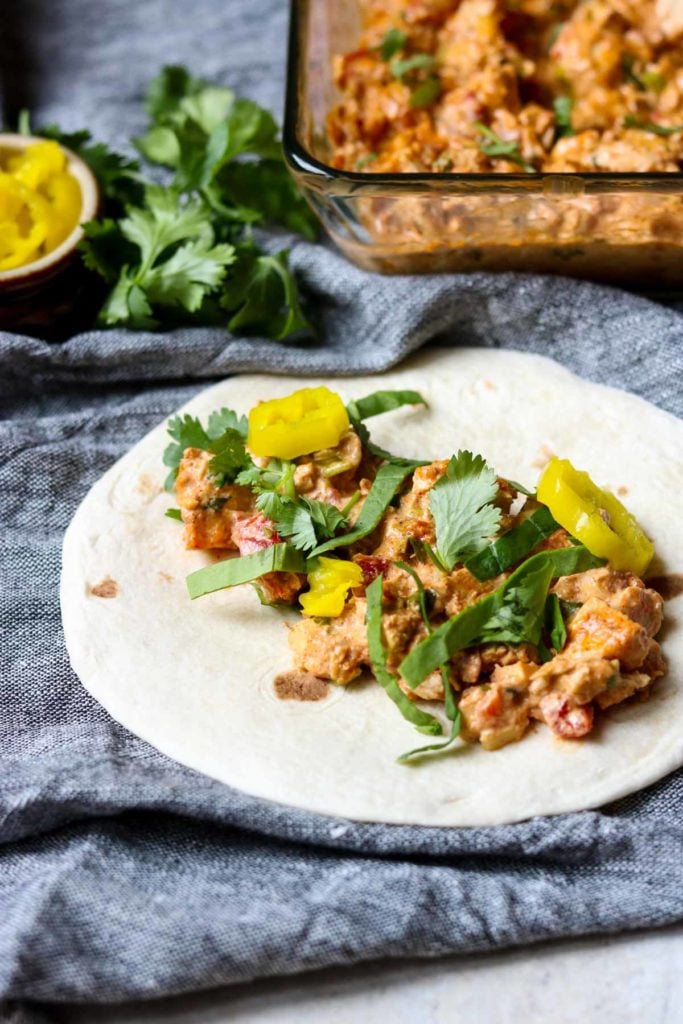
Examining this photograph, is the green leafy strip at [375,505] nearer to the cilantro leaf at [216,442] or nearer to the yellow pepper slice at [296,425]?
the yellow pepper slice at [296,425]

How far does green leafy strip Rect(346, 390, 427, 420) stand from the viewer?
3.57 meters

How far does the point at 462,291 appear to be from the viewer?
380 centimetres

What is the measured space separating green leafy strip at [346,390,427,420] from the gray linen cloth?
19 centimetres

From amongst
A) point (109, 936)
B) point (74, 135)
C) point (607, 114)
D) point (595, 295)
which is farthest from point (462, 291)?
point (109, 936)

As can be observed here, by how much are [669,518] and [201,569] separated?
1341 millimetres

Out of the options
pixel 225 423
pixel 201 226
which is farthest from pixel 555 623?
pixel 201 226

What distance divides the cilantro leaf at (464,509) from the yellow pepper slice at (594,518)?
0.55 ft

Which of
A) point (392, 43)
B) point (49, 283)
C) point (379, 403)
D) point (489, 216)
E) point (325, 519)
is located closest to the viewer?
point (325, 519)

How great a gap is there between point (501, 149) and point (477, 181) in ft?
1.61

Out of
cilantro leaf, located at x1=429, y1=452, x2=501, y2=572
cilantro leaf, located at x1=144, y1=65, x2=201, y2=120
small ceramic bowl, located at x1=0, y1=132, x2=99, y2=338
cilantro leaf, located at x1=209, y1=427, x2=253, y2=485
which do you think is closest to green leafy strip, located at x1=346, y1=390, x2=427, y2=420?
cilantro leaf, located at x1=209, y1=427, x2=253, y2=485

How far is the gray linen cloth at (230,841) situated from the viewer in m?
2.70

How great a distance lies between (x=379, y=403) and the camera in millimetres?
3600

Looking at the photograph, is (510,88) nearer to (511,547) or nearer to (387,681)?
(511,547)

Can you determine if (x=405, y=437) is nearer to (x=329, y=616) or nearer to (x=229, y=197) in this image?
(x=329, y=616)
